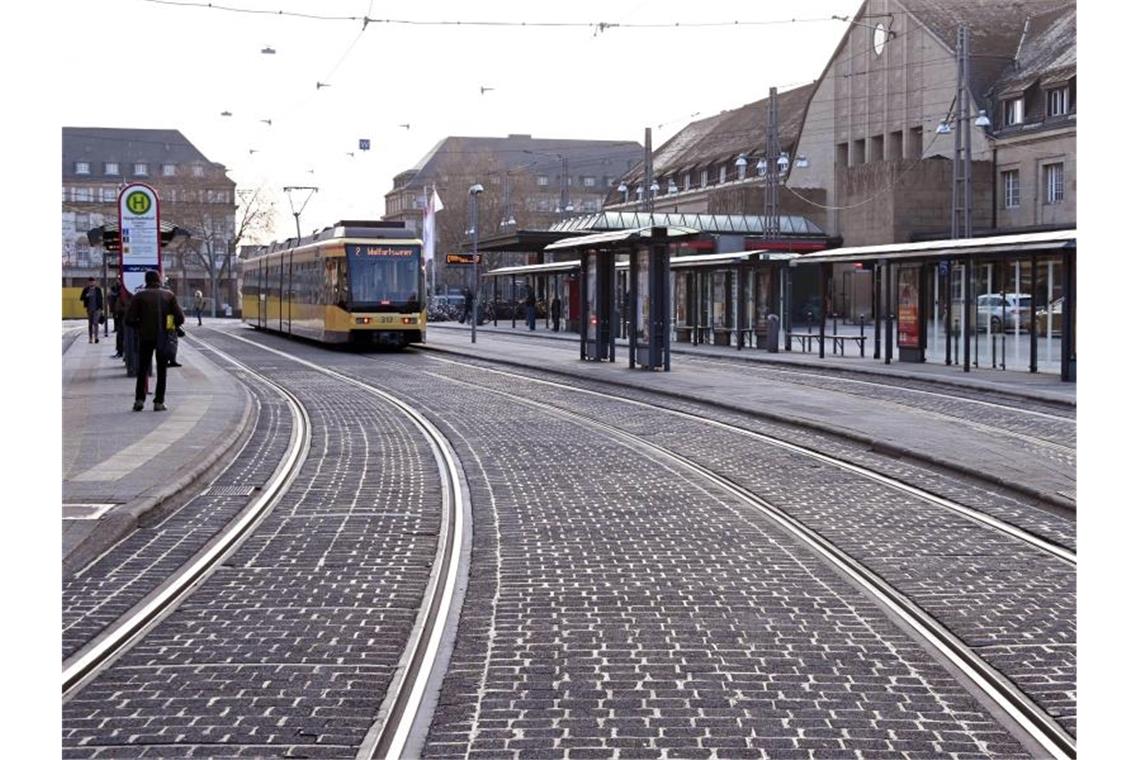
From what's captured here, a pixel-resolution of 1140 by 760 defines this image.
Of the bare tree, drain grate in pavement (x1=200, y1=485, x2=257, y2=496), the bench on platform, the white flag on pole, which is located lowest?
drain grate in pavement (x1=200, y1=485, x2=257, y2=496)

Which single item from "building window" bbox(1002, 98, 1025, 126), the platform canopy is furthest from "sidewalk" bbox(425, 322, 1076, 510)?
"building window" bbox(1002, 98, 1025, 126)

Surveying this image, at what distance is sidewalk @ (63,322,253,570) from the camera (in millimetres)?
10523

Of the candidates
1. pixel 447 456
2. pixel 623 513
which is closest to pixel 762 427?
pixel 447 456

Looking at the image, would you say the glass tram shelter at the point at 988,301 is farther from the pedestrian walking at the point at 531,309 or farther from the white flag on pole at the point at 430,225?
the white flag on pole at the point at 430,225

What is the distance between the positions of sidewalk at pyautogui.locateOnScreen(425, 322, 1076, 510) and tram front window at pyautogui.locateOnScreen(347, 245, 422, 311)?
2.10 metres

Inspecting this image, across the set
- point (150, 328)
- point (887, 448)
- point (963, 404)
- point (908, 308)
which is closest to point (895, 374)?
point (908, 308)

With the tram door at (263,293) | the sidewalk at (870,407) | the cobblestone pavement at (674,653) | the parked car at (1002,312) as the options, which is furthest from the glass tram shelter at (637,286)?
the tram door at (263,293)

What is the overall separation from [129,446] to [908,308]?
20751 mm

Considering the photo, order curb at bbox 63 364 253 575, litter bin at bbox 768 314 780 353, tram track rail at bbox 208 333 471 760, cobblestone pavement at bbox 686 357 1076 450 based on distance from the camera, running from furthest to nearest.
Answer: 1. litter bin at bbox 768 314 780 353
2. cobblestone pavement at bbox 686 357 1076 450
3. curb at bbox 63 364 253 575
4. tram track rail at bbox 208 333 471 760

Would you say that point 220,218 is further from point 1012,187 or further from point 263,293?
point 1012,187

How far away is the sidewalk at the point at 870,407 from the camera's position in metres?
13.6

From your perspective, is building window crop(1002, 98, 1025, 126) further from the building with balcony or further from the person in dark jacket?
the person in dark jacket

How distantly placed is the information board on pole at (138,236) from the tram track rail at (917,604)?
419 inches

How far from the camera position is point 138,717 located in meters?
5.86
